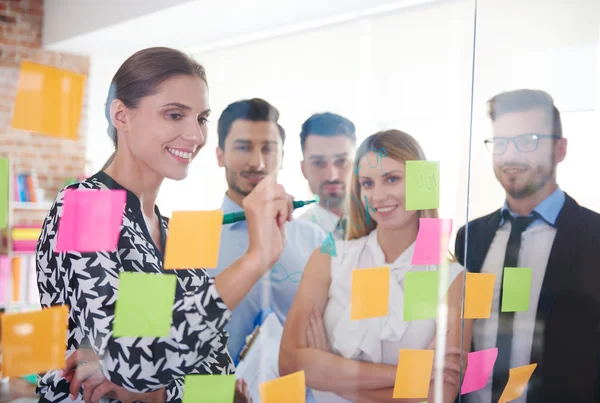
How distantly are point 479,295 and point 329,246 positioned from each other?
0.64 m

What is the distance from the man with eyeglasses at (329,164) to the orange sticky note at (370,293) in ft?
0.48

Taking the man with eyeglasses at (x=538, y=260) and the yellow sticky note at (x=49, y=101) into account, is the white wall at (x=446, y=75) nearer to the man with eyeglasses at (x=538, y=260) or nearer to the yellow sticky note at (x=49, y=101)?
the man with eyeglasses at (x=538, y=260)

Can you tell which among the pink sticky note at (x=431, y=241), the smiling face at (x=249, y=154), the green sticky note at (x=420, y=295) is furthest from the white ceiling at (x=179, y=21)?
the green sticky note at (x=420, y=295)

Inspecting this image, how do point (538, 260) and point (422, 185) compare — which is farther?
point (538, 260)

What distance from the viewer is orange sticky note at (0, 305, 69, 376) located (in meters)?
1.16

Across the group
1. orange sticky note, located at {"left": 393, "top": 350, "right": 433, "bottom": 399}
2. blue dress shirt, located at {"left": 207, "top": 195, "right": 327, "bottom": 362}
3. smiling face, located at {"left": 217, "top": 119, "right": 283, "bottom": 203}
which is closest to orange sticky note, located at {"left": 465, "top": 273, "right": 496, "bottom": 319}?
orange sticky note, located at {"left": 393, "top": 350, "right": 433, "bottom": 399}

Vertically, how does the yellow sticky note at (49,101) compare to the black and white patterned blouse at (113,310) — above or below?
above

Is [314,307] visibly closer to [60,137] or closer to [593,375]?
[60,137]

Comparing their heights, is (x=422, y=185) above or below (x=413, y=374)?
above

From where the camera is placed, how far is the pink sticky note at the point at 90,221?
1.22 meters

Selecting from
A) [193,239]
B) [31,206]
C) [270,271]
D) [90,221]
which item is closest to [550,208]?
[270,271]

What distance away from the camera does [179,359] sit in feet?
4.32

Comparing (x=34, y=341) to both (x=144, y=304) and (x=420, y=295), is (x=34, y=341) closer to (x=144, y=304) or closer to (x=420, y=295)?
(x=144, y=304)

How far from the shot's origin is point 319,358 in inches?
63.9
